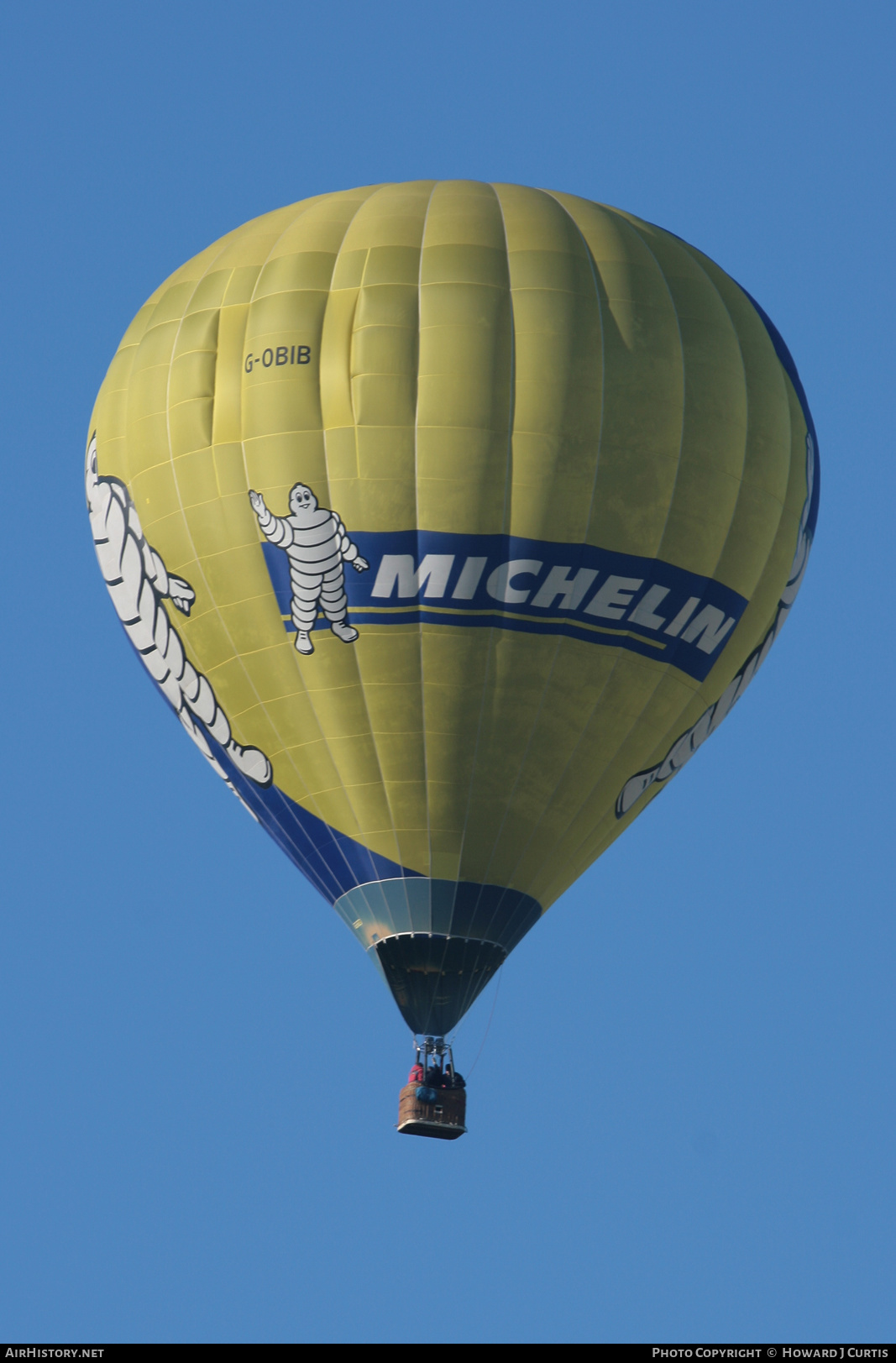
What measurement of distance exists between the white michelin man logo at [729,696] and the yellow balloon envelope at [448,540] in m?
0.07

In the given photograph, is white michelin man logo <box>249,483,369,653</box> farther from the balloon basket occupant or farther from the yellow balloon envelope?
the balloon basket occupant

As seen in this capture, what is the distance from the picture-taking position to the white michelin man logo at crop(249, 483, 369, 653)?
2870cm

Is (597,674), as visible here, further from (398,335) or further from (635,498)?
(398,335)

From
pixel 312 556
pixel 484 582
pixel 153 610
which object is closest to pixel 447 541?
pixel 484 582

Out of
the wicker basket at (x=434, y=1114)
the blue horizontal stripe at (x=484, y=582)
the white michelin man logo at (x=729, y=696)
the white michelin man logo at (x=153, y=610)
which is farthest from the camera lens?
the white michelin man logo at (x=729, y=696)

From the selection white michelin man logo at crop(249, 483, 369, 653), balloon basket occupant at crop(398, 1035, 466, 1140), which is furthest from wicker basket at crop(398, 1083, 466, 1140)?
white michelin man logo at crop(249, 483, 369, 653)

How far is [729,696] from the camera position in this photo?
101 ft

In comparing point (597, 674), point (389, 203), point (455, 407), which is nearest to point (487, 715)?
point (597, 674)

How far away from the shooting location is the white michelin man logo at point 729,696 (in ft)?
98.8

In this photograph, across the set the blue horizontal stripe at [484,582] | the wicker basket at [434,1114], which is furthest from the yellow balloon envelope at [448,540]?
the wicker basket at [434,1114]

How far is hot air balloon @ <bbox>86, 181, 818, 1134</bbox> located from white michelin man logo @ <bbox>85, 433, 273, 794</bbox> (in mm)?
42

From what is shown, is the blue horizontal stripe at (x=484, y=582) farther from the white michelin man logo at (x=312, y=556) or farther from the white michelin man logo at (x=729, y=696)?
the white michelin man logo at (x=729, y=696)

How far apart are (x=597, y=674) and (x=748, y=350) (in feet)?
12.4

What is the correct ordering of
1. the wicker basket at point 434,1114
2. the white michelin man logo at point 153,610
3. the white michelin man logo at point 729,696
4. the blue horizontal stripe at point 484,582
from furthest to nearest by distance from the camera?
the white michelin man logo at point 729,696 < the white michelin man logo at point 153,610 < the wicker basket at point 434,1114 < the blue horizontal stripe at point 484,582
